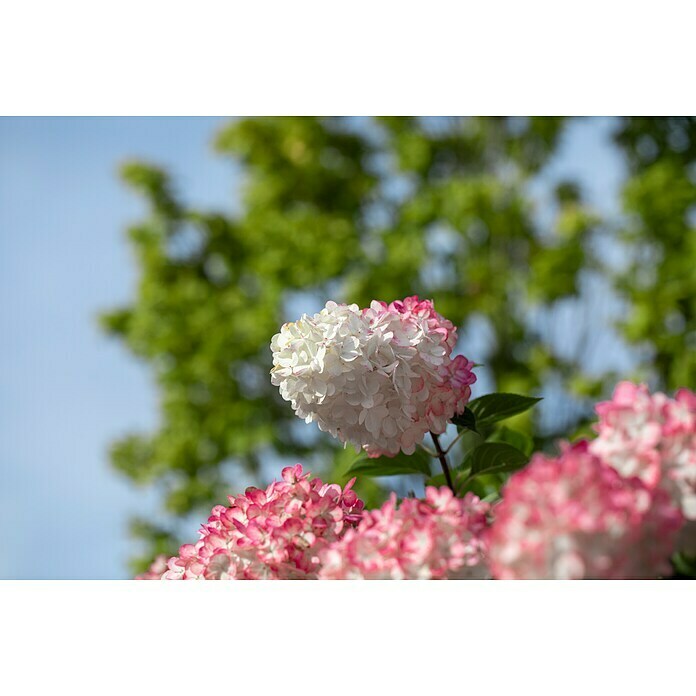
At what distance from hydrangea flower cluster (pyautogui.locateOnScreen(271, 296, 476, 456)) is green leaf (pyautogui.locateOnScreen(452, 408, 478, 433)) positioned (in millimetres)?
28

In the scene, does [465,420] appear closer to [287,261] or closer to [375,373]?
[375,373]

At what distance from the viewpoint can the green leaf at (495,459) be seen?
0.79 meters

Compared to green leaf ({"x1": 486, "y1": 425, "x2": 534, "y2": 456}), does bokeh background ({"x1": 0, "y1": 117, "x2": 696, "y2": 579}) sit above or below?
above

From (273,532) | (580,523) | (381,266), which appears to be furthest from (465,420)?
(381,266)

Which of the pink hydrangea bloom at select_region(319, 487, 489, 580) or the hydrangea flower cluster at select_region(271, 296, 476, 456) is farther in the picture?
the hydrangea flower cluster at select_region(271, 296, 476, 456)

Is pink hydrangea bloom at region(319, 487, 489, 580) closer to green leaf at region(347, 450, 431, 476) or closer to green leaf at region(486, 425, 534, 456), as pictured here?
green leaf at region(347, 450, 431, 476)

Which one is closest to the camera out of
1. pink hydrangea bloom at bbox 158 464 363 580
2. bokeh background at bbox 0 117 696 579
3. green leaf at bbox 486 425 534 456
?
pink hydrangea bloom at bbox 158 464 363 580

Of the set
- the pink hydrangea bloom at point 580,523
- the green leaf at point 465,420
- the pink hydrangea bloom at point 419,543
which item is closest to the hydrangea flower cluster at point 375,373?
the green leaf at point 465,420

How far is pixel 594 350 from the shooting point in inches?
241

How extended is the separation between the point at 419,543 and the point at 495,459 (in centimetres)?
28

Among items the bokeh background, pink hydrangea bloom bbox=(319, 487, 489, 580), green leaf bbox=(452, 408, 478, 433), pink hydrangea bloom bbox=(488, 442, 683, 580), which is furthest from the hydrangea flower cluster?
the bokeh background

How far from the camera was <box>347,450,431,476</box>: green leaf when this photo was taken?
0.87 meters
